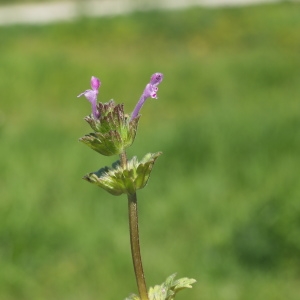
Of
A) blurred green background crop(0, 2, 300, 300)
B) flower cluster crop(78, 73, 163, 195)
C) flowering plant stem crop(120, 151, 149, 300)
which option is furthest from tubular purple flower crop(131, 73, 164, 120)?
blurred green background crop(0, 2, 300, 300)

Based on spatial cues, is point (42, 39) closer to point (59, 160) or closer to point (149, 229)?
point (59, 160)

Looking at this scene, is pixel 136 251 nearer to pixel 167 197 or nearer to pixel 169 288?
pixel 169 288

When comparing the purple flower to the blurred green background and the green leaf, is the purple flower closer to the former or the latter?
the green leaf

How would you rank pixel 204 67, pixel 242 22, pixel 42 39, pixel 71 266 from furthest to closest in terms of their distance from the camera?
1. pixel 242 22
2. pixel 42 39
3. pixel 204 67
4. pixel 71 266

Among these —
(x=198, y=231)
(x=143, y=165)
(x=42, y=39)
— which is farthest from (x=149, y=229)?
(x=42, y=39)

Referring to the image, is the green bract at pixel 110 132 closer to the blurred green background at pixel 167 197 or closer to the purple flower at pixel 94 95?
the purple flower at pixel 94 95

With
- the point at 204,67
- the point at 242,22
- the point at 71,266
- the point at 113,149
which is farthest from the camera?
the point at 242,22
